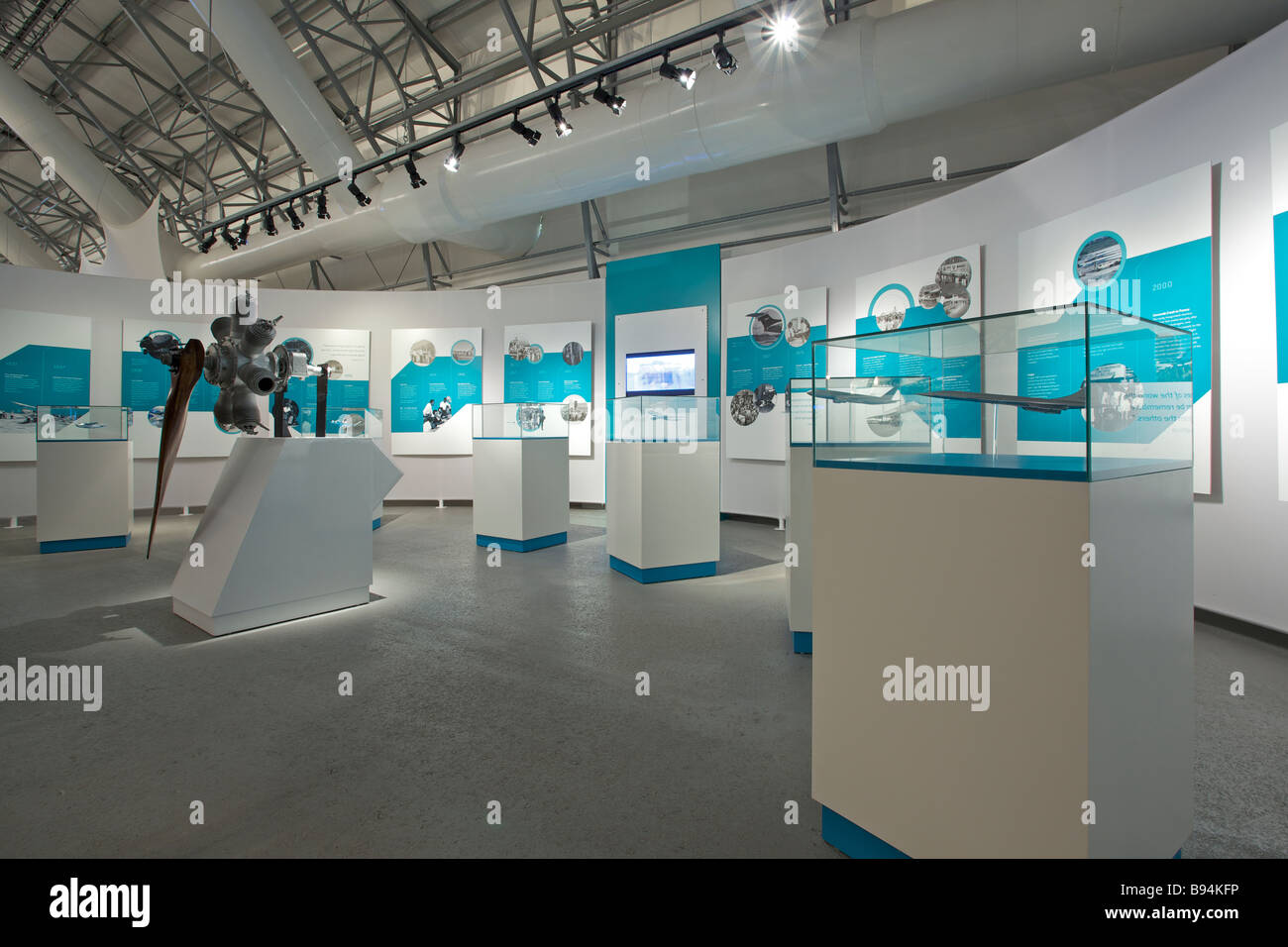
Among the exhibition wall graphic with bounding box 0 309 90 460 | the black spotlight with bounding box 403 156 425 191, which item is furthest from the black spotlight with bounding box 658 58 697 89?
the exhibition wall graphic with bounding box 0 309 90 460

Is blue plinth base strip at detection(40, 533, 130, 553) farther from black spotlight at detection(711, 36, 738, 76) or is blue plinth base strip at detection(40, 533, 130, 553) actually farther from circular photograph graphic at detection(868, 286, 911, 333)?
circular photograph graphic at detection(868, 286, 911, 333)

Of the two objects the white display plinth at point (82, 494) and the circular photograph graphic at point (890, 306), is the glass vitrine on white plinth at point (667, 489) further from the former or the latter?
the white display plinth at point (82, 494)

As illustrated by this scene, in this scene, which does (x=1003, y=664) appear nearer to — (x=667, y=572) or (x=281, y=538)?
(x=667, y=572)

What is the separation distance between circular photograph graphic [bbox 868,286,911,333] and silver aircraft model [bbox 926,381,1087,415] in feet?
17.6

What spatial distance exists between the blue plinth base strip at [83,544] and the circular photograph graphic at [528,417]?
16.2 feet

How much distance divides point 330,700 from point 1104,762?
318cm

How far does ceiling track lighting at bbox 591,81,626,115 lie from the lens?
623 centimetres

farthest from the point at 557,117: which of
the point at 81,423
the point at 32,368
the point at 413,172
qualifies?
the point at 32,368

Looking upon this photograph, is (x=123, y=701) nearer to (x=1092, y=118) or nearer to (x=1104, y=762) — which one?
(x=1104, y=762)

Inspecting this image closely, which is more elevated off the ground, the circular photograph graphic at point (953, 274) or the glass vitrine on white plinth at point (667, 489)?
the circular photograph graphic at point (953, 274)

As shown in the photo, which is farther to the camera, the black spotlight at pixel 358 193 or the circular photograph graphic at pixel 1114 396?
the black spotlight at pixel 358 193

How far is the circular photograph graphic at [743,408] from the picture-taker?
8.71m

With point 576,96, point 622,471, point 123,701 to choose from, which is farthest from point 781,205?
point 123,701

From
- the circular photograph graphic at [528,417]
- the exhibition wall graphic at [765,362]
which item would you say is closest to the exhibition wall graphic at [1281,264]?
the exhibition wall graphic at [765,362]
